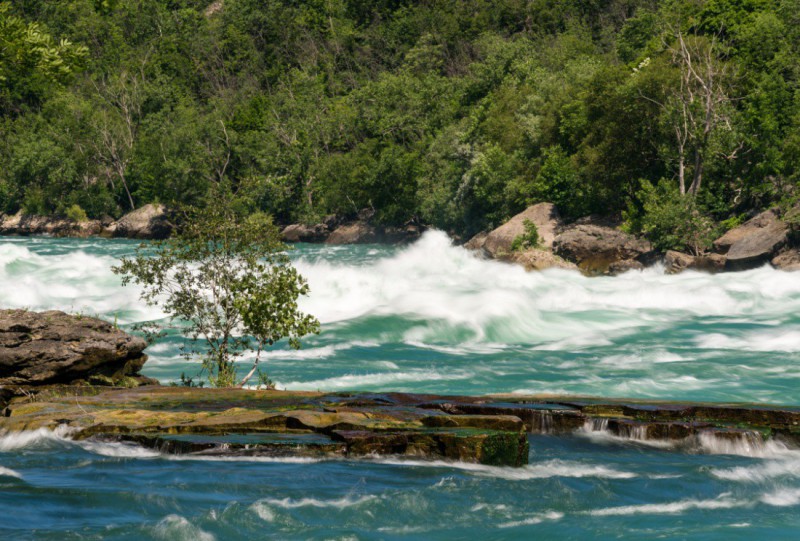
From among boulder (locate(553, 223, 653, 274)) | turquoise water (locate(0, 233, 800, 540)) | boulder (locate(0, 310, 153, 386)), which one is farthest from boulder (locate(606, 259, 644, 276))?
boulder (locate(0, 310, 153, 386))

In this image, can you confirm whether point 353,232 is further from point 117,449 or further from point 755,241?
point 117,449

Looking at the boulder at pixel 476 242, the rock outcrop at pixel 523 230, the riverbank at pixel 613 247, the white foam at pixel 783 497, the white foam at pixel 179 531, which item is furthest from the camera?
the boulder at pixel 476 242

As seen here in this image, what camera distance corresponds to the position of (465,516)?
1084cm

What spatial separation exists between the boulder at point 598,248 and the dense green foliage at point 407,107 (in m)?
1.85

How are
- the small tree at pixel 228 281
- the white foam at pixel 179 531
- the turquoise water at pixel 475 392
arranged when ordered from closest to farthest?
the white foam at pixel 179 531
the turquoise water at pixel 475 392
the small tree at pixel 228 281

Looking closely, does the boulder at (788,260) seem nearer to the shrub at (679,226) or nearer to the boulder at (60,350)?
the shrub at (679,226)

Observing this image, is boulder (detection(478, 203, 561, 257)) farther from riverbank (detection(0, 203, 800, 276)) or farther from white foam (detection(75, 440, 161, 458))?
white foam (detection(75, 440, 161, 458))

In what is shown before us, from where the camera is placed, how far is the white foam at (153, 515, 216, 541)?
390 inches

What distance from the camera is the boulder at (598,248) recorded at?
4875cm

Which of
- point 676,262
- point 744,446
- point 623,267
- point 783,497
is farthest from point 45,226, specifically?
point 783,497

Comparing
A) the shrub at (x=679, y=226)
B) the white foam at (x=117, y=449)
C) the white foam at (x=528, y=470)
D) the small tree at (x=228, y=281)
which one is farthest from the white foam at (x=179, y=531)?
the shrub at (x=679, y=226)

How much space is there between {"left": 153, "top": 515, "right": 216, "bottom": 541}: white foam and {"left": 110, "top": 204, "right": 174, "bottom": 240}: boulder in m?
84.0

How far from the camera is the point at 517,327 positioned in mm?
32344

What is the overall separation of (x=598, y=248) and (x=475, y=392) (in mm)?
29391
